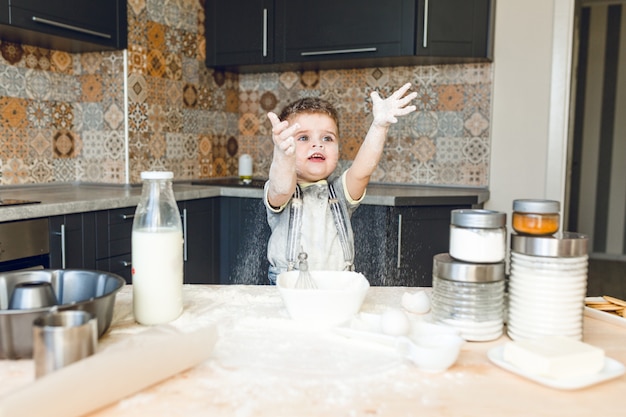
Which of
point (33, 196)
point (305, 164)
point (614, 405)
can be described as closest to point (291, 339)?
point (614, 405)

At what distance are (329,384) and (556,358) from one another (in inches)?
11.0

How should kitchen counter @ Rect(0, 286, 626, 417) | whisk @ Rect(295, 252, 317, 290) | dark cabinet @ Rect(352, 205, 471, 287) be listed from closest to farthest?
kitchen counter @ Rect(0, 286, 626, 417)
whisk @ Rect(295, 252, 317, 290)
dark cabinet @ Rect(352, 205, 471, 287)

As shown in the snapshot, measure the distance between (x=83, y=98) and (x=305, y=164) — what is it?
1881 mm

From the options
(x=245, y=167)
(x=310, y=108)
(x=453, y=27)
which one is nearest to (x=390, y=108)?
(x=310, y=108)

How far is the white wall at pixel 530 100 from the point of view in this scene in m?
2.91

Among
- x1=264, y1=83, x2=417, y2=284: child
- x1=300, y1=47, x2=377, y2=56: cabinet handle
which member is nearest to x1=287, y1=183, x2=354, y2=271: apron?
x1=264, y1=83, x2=417, y2=284: child

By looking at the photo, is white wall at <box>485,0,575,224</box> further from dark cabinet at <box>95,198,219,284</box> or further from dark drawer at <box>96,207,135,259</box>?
dark drawer at <box>96,207,135,259</box>

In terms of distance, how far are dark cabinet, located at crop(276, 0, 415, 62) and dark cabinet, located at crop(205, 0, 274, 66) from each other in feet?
0.26

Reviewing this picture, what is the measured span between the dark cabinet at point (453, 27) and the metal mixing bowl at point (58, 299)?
2.26 m

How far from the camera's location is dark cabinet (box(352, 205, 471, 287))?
2564 mm

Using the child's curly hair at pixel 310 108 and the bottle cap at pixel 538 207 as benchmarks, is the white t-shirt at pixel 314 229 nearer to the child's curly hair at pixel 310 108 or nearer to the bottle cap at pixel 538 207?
the child's curly hair at pixel 310 108

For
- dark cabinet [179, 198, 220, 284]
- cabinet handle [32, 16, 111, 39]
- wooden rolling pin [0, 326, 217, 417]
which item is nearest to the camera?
wooden rolling pin [0, 326, 217, 417]

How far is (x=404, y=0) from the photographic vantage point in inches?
113

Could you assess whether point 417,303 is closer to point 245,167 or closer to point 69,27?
point 69,27
